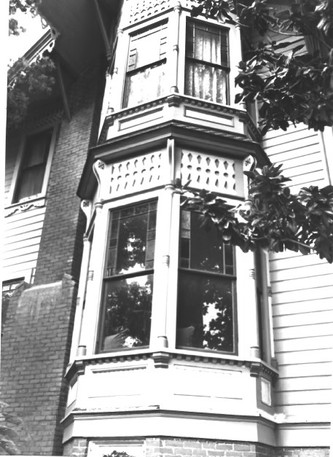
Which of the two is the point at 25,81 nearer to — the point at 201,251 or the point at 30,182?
the point at 30,182

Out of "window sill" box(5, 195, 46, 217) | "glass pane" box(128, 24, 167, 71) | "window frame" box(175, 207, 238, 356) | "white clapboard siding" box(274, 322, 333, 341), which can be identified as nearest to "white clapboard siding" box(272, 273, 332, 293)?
"white clapboard siding" box(274, 322, 333, 341)

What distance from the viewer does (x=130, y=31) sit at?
9695mm

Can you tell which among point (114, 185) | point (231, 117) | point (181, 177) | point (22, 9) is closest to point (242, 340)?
point (181, 177)

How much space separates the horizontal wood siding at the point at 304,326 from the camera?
6949 millimetres

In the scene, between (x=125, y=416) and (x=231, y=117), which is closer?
(x=125, y=416)

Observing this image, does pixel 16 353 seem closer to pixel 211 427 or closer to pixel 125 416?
pixel 125 416

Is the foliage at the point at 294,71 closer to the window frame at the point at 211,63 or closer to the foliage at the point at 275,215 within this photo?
the foliage at the point at 275,215

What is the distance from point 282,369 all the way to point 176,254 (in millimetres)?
2278

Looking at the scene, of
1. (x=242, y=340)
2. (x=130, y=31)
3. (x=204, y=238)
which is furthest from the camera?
(x=130, y=31)

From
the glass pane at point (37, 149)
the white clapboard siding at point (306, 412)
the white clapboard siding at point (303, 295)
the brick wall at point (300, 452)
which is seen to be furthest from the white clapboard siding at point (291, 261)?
the glass pane at point (37, 149)

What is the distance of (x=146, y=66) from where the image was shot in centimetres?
912

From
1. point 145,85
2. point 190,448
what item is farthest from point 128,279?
point 145,85

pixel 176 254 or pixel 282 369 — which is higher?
pixel 176 254

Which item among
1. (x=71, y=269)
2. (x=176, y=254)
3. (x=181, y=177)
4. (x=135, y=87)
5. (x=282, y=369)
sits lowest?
Answer: (x=282, y=369)
